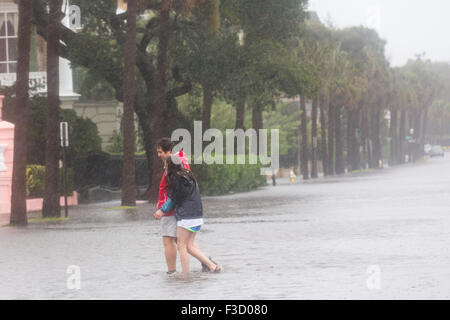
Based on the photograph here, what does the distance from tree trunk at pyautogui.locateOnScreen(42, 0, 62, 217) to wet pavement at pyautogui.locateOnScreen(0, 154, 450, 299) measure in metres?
1.41

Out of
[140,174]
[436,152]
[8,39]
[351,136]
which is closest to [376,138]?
[351,136]

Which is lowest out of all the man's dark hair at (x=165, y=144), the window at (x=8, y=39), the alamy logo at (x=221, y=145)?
the man's dark hair at (x=165, y=144)

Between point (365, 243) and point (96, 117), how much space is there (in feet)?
130

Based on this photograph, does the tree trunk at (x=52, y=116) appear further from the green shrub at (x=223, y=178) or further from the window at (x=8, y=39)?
the window at (x=8, y=39)

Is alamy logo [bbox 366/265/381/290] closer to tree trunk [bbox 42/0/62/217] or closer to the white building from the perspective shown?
tree trunk [bbox 42/0/62/217]

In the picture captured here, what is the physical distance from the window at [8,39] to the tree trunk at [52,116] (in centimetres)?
1678

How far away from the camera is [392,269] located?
1478 centimetres

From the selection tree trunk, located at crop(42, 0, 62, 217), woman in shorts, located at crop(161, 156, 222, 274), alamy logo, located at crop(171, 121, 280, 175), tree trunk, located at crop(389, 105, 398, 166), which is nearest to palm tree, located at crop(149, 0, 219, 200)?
alamy logo, located at crop(171, 121, 280, 175)

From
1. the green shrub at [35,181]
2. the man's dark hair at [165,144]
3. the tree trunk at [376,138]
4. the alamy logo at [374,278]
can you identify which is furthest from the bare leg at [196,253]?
the tree trunk at [376,138]

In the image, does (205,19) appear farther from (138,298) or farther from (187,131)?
(138,298)

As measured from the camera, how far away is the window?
48.3 meters

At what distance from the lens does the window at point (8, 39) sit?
159 ft

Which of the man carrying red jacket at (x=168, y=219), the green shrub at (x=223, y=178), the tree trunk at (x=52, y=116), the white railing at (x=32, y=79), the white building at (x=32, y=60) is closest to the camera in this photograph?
the man carrying red jacket at (x=168, y=219)

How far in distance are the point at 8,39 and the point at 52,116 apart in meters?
18.0
